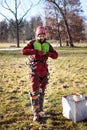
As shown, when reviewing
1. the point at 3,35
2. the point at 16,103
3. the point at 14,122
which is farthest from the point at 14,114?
the point at 3,35

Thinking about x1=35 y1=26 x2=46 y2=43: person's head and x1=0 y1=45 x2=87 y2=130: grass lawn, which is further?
x1=35 y1=26 x2=46 y2=43: person's head

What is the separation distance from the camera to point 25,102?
704cm

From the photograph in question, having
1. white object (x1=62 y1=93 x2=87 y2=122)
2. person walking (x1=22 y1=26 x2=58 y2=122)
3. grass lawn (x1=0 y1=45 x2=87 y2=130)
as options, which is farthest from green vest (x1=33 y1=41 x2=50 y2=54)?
grass lawn (x1=0 y1=45 x2=87 y2=130)

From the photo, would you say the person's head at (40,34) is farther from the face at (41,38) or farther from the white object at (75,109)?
the white object at (75,109)

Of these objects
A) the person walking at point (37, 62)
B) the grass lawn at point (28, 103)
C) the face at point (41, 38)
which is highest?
the face at point (41, 38)

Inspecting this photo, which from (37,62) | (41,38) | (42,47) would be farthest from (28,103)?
(41,38)

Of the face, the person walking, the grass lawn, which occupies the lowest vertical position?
the grass lawn

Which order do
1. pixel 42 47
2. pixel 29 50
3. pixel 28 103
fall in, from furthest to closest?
pixel 28 103, pixel 42 47, pixel 29 50

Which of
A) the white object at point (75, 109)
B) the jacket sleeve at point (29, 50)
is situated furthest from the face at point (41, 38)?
the white object at point (75, 109)

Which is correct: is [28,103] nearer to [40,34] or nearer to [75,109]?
[75,109]

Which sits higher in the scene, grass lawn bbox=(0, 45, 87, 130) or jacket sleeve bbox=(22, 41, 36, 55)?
jacket sleeve bbox=(22, 41, 36, 55)

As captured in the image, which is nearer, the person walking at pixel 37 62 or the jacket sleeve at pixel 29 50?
the jacket sleeve at pixel 29 50

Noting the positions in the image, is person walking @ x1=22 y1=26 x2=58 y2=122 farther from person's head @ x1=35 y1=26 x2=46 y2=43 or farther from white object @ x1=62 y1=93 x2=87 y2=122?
white object @ x1=62 y1=93 x2=87 y2=122

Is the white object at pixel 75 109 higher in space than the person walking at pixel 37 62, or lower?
lower
